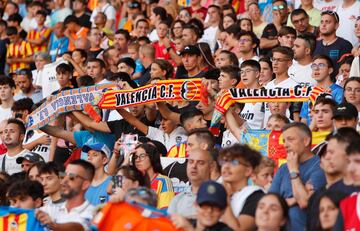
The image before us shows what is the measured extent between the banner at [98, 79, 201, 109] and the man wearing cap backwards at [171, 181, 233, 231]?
14.2ft

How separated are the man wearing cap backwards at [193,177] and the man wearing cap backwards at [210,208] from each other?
93cm

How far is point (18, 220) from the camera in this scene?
1023 centimetres

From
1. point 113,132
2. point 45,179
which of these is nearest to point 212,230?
point 45,179

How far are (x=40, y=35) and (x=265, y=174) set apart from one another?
39.5ft

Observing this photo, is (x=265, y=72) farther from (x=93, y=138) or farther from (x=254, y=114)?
(x=93, y=138)

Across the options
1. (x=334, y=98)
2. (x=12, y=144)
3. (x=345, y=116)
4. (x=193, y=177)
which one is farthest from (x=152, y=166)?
(x=12, y=144)

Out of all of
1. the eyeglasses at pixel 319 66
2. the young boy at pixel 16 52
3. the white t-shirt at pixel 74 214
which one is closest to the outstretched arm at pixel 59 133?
the eyeglasses at pixel 319 66

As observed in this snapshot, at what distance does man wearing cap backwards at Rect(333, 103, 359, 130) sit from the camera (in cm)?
1090

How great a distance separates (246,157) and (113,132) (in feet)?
15.1

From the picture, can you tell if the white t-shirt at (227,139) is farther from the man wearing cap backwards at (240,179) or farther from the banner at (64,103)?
the man wearing cap backwards at (240,179)

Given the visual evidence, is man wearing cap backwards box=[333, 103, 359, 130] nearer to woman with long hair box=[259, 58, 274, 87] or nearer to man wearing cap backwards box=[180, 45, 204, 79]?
woman with long hair box=[259, 58, 274, 87]

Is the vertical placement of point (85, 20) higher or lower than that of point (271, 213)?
Answer: higher

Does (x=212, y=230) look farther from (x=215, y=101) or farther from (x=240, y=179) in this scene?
(x=215, y=101)

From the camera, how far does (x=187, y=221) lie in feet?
30.1
